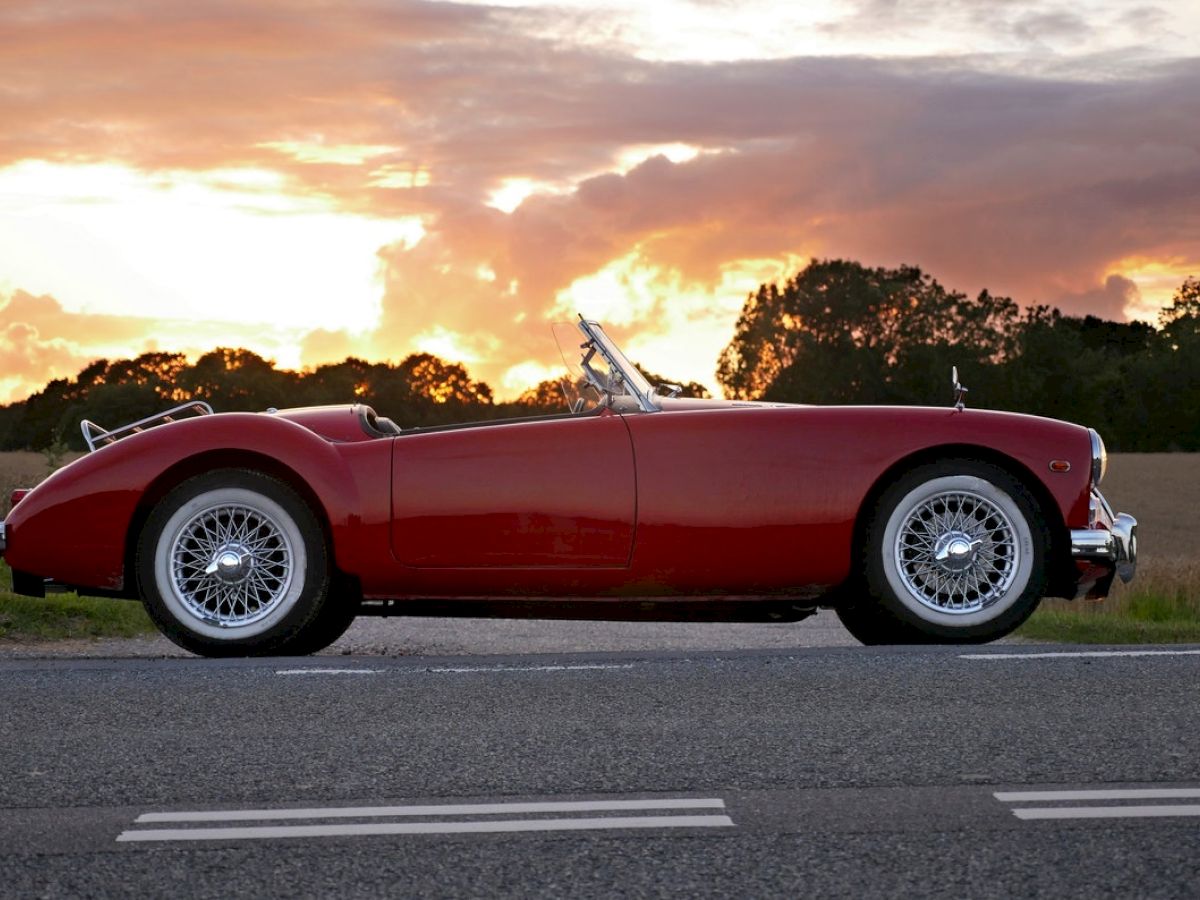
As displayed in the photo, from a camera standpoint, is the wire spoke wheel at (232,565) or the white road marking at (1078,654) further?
the wire spoke wheel at (232,565)

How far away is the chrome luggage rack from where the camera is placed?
25.2 ft

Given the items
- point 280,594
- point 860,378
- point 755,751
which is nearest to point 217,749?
point 755,751

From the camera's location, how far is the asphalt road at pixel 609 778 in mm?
3428

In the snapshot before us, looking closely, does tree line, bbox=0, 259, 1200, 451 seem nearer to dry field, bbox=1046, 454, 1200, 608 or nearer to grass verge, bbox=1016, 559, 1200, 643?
dry field, bbox=1046, 454, 1200, 608

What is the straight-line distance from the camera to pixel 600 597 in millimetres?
7160

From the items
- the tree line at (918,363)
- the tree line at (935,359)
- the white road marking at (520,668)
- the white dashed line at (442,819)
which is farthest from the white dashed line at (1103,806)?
the tree line at (935,359)

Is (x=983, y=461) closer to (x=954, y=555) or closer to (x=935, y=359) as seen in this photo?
(x=954, y=555)

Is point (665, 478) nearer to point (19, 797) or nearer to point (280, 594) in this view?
point (280, 594)

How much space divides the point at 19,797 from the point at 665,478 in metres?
3.47

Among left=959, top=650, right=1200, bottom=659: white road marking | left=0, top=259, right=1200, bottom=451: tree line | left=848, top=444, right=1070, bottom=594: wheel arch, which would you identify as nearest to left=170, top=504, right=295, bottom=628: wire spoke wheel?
left=848, top=444, right=1070, bottom=594: wheel arch


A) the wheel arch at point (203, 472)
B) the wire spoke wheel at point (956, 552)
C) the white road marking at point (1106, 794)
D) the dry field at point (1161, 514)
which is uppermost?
the wheel arch at point (203, 472)

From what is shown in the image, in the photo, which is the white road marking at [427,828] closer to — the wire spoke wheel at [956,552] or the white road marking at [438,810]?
the white road marking at [438,810]

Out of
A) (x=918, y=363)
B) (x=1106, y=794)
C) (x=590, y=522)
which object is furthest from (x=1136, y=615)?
(x=918, y=363)

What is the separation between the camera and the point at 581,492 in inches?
278
